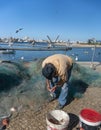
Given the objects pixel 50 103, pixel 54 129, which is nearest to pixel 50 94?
pixel 50 103

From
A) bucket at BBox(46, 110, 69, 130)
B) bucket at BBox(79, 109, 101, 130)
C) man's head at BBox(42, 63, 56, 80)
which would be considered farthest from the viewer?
man's head at BBox(42, 63, 56, 80)

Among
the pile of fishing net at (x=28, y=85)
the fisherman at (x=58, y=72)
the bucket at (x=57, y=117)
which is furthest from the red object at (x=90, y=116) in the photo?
the pile of fishing net at (x=28, y=85)

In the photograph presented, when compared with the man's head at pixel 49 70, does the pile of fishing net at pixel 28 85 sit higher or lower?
lower

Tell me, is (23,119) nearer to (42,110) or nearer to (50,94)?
(42,110)

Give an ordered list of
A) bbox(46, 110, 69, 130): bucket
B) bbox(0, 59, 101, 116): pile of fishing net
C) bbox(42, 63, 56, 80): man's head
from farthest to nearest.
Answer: bbox(0, 59, 101, 116): pile of fishing net → bbox(42, 63, 56, 80): man's head → bbox(46, 110, 69, 130): bucket

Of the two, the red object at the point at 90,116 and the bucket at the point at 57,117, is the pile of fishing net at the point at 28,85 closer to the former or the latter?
the bucket at the point at 57,117

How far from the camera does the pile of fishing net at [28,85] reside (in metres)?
5.75

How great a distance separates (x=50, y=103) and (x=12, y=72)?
163 cm

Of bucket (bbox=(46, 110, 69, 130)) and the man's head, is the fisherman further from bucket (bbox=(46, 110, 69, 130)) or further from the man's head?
bucket (bbox=(46, 110, 69, 130))

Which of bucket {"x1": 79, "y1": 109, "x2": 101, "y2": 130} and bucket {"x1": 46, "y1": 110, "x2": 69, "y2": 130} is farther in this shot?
bucket {"x1": 46, "y1": 110, "x2": 69, "y2": 130}

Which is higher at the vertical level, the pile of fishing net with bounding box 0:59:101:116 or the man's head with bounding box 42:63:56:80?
the man's head with bounding box 42:63:56:80

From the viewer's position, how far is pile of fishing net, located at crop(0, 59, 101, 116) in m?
5.75

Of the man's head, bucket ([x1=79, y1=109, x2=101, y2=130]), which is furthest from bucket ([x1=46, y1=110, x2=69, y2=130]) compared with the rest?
the man's head

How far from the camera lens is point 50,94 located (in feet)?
19.7
